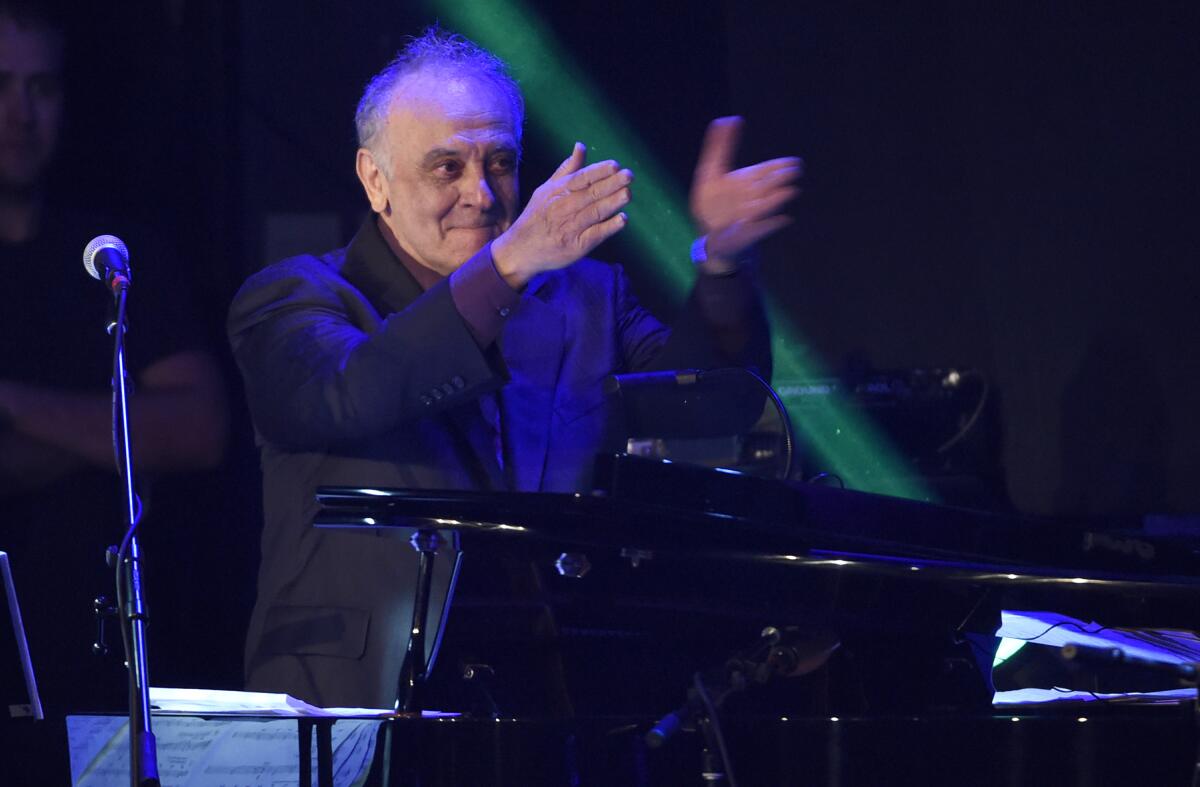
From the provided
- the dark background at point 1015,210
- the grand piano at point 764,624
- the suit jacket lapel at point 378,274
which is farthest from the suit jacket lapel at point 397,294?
the dark background at point 1015,210

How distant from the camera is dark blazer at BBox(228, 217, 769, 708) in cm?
213

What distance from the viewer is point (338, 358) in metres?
2.31

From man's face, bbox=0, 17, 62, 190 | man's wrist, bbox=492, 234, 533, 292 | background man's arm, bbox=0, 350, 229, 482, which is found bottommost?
background man's arm, bbox=0, 350, 229, 482

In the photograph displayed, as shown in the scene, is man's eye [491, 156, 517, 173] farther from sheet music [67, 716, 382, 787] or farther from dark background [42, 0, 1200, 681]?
sheet music [67, 716, 382, 787]

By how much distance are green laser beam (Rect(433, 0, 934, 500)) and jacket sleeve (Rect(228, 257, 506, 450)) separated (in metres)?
0.73

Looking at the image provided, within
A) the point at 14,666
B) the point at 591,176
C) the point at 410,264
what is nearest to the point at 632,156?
the point at 410,264

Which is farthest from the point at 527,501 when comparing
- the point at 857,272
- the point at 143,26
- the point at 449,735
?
the point at 857,272

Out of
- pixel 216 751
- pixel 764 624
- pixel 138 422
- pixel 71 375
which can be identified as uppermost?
pixel 71 375

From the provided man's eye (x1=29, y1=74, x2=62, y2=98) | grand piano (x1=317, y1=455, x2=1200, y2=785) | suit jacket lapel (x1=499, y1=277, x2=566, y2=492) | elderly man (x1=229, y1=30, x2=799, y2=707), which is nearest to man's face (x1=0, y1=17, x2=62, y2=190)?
man's eye (x1=29, y1=74, x2=62, y2=98)

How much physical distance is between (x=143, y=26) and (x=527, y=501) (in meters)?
2.04

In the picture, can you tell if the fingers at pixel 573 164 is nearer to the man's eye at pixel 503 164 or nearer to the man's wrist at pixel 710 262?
the man's wrist at pixel 710 262

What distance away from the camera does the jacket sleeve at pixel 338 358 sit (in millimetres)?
2127

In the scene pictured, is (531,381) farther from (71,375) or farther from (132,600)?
(132,600)

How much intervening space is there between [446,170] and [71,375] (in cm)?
90
